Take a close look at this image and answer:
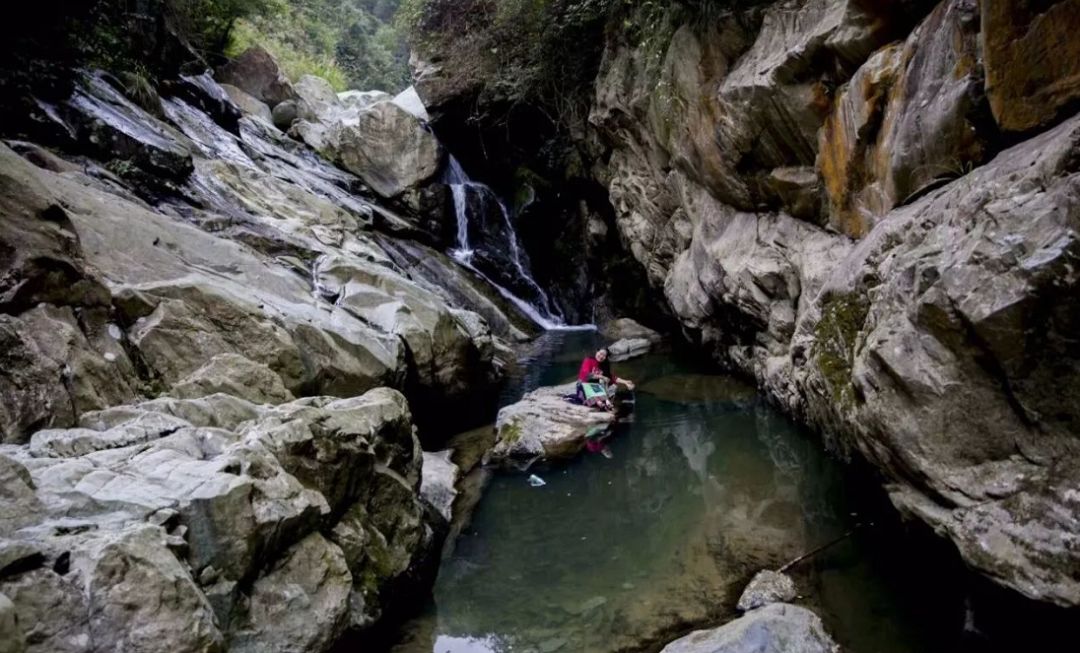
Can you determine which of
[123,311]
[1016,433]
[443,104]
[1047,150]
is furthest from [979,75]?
[443,104]

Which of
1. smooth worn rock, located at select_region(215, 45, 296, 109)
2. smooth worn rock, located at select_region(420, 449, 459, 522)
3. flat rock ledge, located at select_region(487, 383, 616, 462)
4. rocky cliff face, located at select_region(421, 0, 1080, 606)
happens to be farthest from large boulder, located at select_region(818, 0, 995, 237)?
smooth worn rock, located at select_region(215, 45, 296, 109)

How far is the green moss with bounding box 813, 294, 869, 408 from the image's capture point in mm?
5895

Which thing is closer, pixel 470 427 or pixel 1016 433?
pixel 1016 433

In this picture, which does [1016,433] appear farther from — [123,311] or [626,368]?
[626,368]

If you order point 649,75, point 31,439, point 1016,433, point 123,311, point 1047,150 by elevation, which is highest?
point 649,75

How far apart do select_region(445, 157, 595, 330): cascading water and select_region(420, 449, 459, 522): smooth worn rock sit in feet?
41.3

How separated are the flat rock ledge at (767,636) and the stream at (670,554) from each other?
297 mm

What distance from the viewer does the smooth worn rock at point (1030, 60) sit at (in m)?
4.27

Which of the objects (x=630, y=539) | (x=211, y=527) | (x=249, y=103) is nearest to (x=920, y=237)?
(x=630, y=539)

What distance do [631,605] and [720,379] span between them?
849 centimetres

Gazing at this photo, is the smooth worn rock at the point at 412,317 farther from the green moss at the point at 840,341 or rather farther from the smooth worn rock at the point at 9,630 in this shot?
the smooth worn rock at the point at 9,630

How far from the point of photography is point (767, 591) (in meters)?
5.34

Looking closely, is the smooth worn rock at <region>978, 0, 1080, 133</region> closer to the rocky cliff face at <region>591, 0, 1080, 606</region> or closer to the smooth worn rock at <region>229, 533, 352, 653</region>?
the rocky cliff face at <region>591, 0, 1080, 606</region>

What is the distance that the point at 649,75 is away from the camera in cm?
1323
